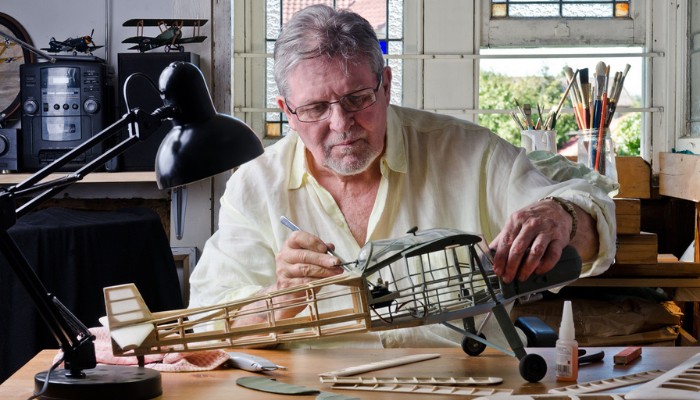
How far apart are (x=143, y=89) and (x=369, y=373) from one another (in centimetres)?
229

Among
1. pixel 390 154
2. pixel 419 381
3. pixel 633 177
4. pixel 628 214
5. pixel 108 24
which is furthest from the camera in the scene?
pixel 108 24

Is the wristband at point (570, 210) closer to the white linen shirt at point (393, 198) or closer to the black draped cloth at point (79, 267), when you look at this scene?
the white linen shirt at point (393, 198)

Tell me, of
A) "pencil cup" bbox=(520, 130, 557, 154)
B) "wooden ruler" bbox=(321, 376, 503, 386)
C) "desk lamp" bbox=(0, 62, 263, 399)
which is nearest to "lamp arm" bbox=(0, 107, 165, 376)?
"desk lamp" bbox=(0, 62, 263, 399)

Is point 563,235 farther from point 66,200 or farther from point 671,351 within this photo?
point 66,200

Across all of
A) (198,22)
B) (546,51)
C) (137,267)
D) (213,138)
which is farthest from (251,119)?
(213,138)

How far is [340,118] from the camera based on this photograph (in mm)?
1470

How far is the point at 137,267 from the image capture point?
2.79 meters

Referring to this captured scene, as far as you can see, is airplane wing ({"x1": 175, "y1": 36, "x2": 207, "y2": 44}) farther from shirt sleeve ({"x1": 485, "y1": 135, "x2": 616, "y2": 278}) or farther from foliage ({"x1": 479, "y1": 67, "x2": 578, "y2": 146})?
shirt sleeve ({"x1": 485, "y1": 135, "x2": 616, "y2": 278})

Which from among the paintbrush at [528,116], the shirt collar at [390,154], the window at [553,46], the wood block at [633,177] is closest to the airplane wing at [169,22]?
the window at [553,46]

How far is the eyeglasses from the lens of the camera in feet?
4.82

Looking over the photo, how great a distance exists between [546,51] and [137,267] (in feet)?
7.10

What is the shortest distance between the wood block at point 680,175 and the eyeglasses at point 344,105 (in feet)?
5.56

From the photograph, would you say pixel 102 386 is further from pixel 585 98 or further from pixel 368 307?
pixel 585 98

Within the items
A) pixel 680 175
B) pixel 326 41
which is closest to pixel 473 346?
pixel 326 41
